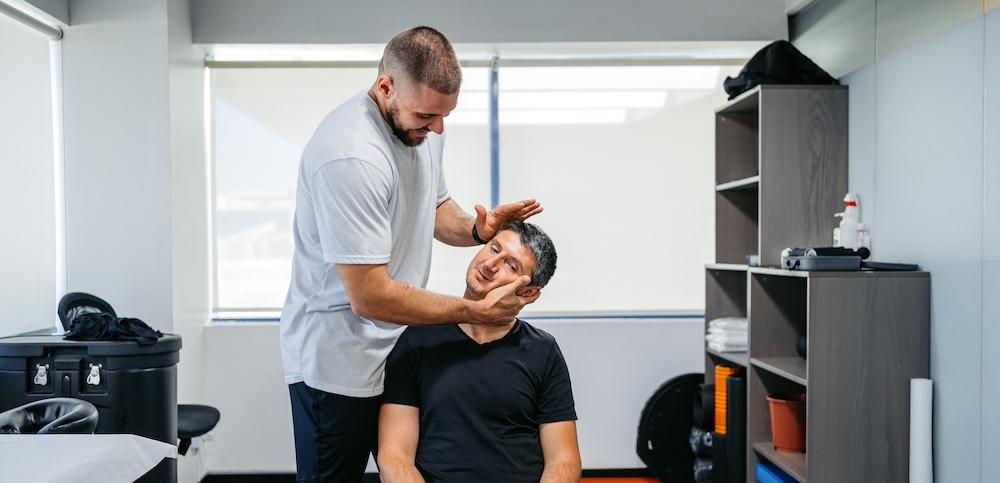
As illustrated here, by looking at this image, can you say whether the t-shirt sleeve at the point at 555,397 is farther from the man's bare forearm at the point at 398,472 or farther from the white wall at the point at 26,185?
the white wall at the point at 26,185

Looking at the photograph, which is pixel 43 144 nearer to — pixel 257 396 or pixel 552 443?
pixel 257 396

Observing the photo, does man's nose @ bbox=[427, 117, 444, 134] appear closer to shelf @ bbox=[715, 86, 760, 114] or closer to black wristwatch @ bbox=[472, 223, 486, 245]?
black wristwatch @ bbox=[472, 223, 486, 245]

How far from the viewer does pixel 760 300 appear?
2.99 metres

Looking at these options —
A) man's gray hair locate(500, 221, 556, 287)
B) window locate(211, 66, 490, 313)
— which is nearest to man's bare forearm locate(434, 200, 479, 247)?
man's gray hair locate(500, 221, 556, 287)

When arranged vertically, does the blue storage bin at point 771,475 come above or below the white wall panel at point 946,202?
below

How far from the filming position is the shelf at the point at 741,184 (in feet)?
10.1

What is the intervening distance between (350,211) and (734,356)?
2.03m

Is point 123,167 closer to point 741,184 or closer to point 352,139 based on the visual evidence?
point 352,139

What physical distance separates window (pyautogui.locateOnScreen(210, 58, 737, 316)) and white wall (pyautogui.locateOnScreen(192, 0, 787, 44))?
0.74ft

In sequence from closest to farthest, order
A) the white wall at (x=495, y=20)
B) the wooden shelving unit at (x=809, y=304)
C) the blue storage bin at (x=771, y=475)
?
1. the wooden shelving unit at (x=809, y=304)
2. the blue storage bin at (x=771, y=475)
3. the white wall at (x=495, y=20)

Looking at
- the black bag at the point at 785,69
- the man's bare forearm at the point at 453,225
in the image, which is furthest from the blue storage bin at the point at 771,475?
the man's bare forearm at the point at 453,225

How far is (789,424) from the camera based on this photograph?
2.86 meters

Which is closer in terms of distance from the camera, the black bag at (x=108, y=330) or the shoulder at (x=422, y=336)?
the shoulder at (x=422, y=336)

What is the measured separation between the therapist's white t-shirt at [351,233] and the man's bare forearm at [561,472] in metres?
0.42
